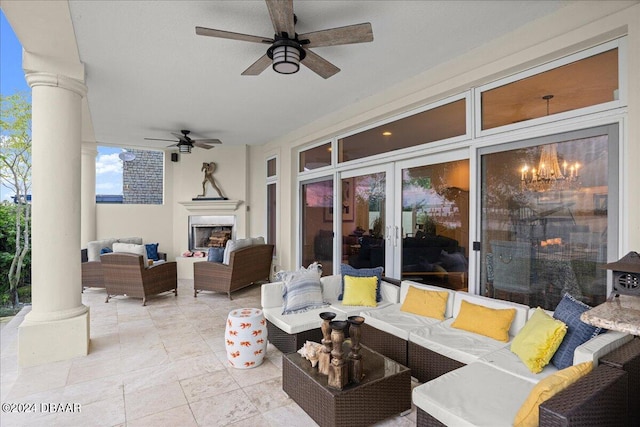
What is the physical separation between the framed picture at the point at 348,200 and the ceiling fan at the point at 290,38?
2.54m

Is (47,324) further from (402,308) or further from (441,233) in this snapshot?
(441,233)

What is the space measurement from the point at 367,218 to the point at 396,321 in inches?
78.3

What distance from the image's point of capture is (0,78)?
5641mm

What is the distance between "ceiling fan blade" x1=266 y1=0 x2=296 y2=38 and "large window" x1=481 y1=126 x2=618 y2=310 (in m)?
2.23

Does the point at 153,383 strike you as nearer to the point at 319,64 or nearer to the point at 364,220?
the point at 319,64

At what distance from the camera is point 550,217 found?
291 centimetres

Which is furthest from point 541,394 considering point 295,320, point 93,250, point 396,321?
point 93,250

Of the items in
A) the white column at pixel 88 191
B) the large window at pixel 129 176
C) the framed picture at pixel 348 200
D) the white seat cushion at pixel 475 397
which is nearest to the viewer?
the white seat cushion at pixel 475 397

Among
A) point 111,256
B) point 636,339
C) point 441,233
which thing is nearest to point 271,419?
point 636,339

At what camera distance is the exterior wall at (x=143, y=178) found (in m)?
7.88

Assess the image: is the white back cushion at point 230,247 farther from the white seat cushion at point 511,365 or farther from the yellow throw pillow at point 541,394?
the yellow throw pillow at point 541,394

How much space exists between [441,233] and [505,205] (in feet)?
2.71

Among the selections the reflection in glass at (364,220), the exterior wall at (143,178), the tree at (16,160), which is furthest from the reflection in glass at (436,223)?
the tree at (16,160)

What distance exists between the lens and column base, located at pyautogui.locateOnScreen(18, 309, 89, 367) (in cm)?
321
